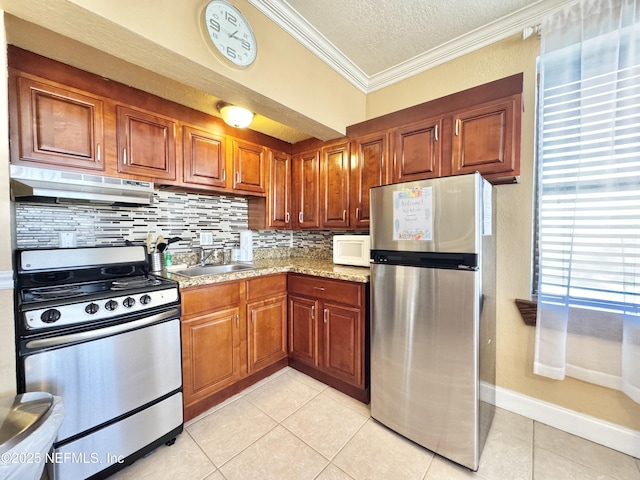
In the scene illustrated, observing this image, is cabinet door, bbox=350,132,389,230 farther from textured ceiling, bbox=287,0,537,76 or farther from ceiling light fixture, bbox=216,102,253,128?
ceiling light fixture, bbox=216,102,253,128

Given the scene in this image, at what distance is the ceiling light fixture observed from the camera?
75.6 inches

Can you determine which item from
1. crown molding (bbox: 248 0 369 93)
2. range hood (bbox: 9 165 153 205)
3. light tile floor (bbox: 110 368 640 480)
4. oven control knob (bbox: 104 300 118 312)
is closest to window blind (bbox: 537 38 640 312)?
light tile floor (bbox: 110 368 640 480)

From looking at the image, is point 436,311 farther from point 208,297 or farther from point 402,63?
point 402,63

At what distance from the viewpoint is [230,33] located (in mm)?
1380

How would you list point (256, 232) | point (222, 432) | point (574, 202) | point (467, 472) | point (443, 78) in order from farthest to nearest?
point (256, 232) → point (443, 78) → point (222, 432) → point (574, 202) → point (467, 472)

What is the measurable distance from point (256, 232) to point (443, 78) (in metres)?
2.20

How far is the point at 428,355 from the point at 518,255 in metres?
0.96

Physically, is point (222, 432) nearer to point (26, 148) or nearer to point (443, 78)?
point (26, 148)

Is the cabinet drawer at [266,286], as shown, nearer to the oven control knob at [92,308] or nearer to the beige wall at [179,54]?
the oven control knob at [92,308]

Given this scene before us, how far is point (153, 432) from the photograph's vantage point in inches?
56.0

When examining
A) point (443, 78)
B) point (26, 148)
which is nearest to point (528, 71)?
point (443, 78)

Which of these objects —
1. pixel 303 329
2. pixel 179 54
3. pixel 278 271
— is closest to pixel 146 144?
pixel 179 54

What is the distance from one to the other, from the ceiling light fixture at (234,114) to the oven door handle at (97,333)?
1.41 meters

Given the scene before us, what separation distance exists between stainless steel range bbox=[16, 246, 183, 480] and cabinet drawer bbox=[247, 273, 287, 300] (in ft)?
1.85
